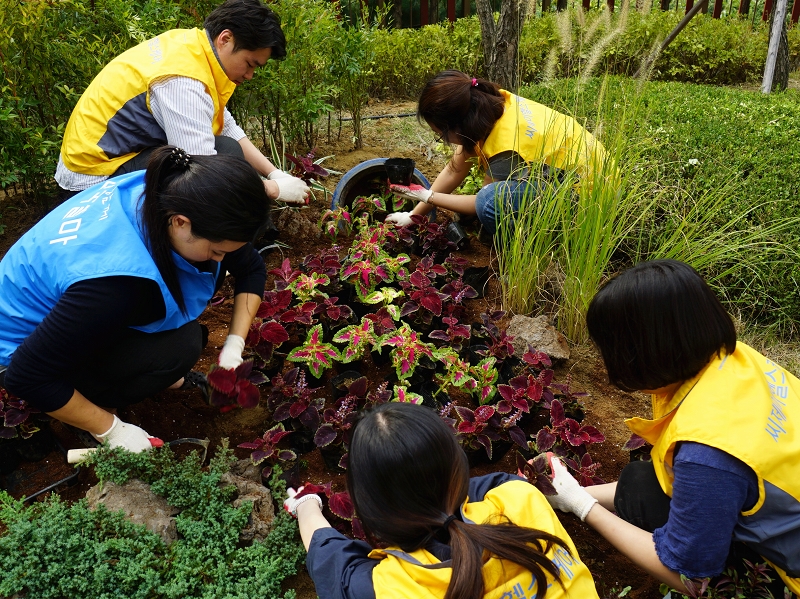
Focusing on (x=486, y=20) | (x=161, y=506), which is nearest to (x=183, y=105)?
(x=161, y=506)

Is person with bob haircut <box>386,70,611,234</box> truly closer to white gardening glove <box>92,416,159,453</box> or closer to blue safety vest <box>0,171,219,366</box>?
blue safety vest <box>0,171,219,366</box>

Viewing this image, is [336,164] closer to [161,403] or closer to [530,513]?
[161,403]

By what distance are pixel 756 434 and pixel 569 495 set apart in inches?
24.5

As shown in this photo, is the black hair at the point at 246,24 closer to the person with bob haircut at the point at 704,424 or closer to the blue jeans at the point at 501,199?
the blue jeans at the point at 501,199

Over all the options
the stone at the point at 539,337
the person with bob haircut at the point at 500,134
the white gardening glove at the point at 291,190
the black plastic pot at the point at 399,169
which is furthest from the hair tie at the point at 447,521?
the black plastic pot at the point at 399,169

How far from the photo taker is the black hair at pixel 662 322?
152 cm

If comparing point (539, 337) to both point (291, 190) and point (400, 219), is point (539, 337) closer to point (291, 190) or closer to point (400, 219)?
point (400, 219)

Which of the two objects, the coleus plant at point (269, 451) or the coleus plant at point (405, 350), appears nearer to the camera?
the coleus plant at point (269, 451)

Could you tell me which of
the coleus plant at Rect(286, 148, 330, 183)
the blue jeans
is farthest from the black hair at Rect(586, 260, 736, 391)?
the coleus plant at Rect(286, 148, 330, 183)

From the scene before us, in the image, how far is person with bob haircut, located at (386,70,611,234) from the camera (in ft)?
9.70

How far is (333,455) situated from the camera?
218 centimetres

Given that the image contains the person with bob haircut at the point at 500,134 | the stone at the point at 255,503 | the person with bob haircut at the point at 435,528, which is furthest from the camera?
the person with bob haircut at the point at 500,134

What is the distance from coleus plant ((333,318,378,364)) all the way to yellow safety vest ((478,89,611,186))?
114 centimetres

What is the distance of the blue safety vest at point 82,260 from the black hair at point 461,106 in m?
1.51
